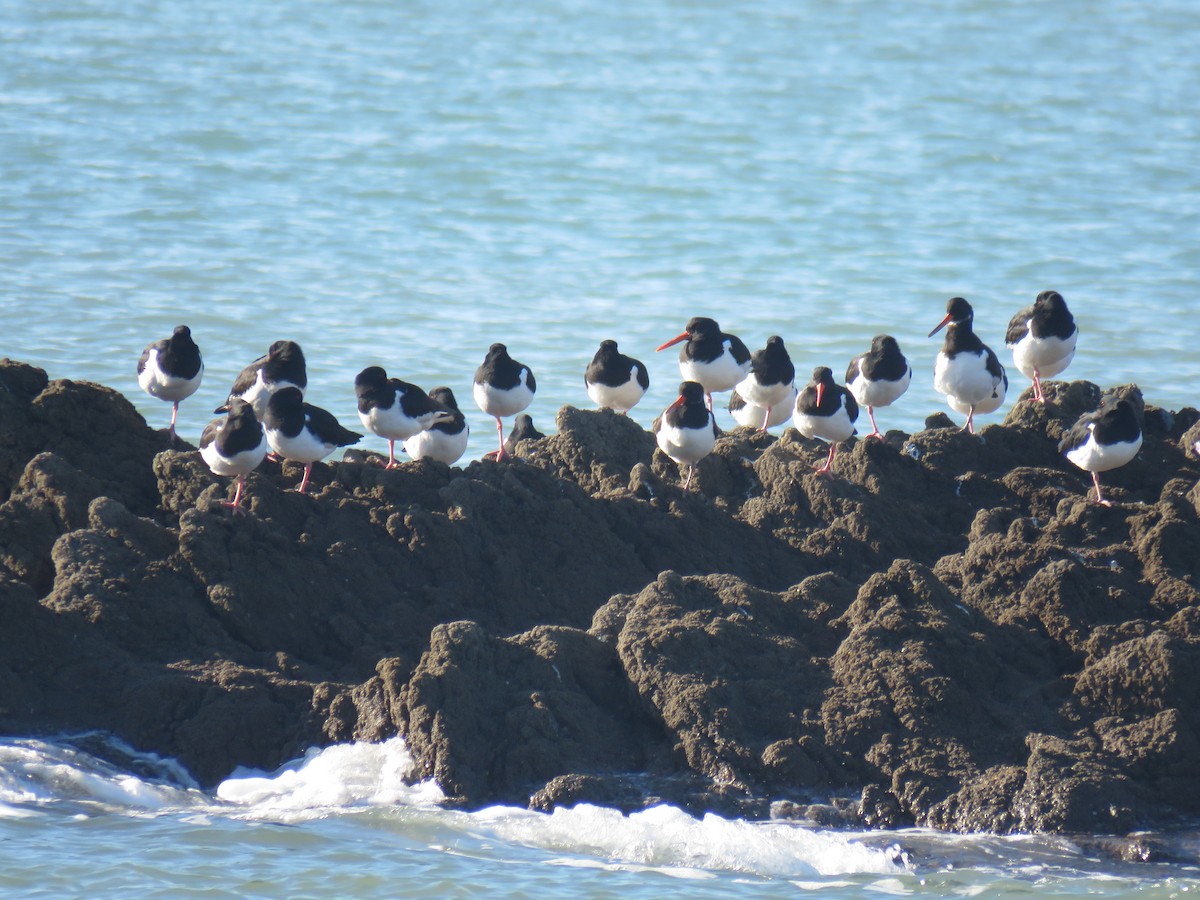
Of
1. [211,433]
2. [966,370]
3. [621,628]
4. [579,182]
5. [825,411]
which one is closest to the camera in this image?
[621,628]

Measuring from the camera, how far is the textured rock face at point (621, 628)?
23.5 ft

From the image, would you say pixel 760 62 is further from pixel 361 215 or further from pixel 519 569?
pixel 519 569

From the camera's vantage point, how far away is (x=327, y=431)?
31.2 feet

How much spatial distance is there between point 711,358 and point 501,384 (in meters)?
1.70

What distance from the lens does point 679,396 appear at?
10.9 m

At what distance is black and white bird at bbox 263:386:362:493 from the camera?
9.38 m

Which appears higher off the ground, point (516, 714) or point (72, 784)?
point (516, 714)

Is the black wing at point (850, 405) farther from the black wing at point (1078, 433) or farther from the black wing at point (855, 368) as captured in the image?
the black wing at point (1078, 433)

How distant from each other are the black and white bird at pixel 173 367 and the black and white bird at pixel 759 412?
4171 mm

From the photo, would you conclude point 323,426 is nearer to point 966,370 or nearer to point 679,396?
point 679,396

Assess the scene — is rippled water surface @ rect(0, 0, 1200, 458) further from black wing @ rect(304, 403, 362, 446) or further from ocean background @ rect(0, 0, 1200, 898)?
black wing @ rect(304, 403, 362, 446)

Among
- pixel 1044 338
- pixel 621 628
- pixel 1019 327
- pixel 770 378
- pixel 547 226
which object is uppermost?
pixel 547 226

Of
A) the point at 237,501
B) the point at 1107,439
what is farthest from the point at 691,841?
the point at 1107,439

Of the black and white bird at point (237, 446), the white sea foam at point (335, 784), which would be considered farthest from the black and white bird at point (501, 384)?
the white sea foam at point (335, 784)
